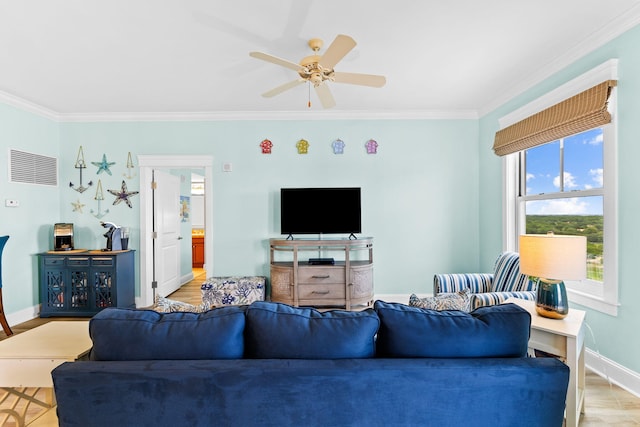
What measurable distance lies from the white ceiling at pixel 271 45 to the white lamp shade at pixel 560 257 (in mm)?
1550

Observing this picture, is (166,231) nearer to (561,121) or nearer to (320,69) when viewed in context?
(320,69)

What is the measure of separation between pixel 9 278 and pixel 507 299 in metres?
5.08

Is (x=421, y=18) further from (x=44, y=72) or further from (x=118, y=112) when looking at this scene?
(x=118, y=112)

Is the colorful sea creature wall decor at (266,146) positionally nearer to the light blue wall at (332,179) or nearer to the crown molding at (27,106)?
the light blue wall at (332,179)

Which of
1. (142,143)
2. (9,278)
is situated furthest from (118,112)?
(9,278)

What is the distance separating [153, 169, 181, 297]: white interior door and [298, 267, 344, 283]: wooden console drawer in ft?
7.05

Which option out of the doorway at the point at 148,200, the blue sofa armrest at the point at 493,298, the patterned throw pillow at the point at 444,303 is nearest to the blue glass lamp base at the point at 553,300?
the blue sofa armrest at the point at 493,298

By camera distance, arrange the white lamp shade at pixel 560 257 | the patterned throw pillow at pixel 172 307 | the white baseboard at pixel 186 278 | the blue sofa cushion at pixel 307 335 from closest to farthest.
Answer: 1. the blue sofa cushion at pixel 307 335
2. the patterned throw pillow at pixel 172 307
3. the white lamp shade at pixel 560 257
4. the white baseboard at pixel 186 278

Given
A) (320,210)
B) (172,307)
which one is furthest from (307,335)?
(320,210)

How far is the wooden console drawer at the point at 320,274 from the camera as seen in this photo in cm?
404

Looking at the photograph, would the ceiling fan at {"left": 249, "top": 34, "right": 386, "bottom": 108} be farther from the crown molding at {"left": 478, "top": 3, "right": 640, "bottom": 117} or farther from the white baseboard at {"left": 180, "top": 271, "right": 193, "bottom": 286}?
the white baseboard at {"left": 180, "top": 271, "right": 193, "bottom": 286}

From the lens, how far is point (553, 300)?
1950mm

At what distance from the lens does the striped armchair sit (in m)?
2.44

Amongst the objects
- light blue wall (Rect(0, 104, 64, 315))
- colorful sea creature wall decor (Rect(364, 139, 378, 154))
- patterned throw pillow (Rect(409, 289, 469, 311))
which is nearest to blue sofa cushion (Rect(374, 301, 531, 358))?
patterned throw pillow (Rect(409, 289, 469, 311))
